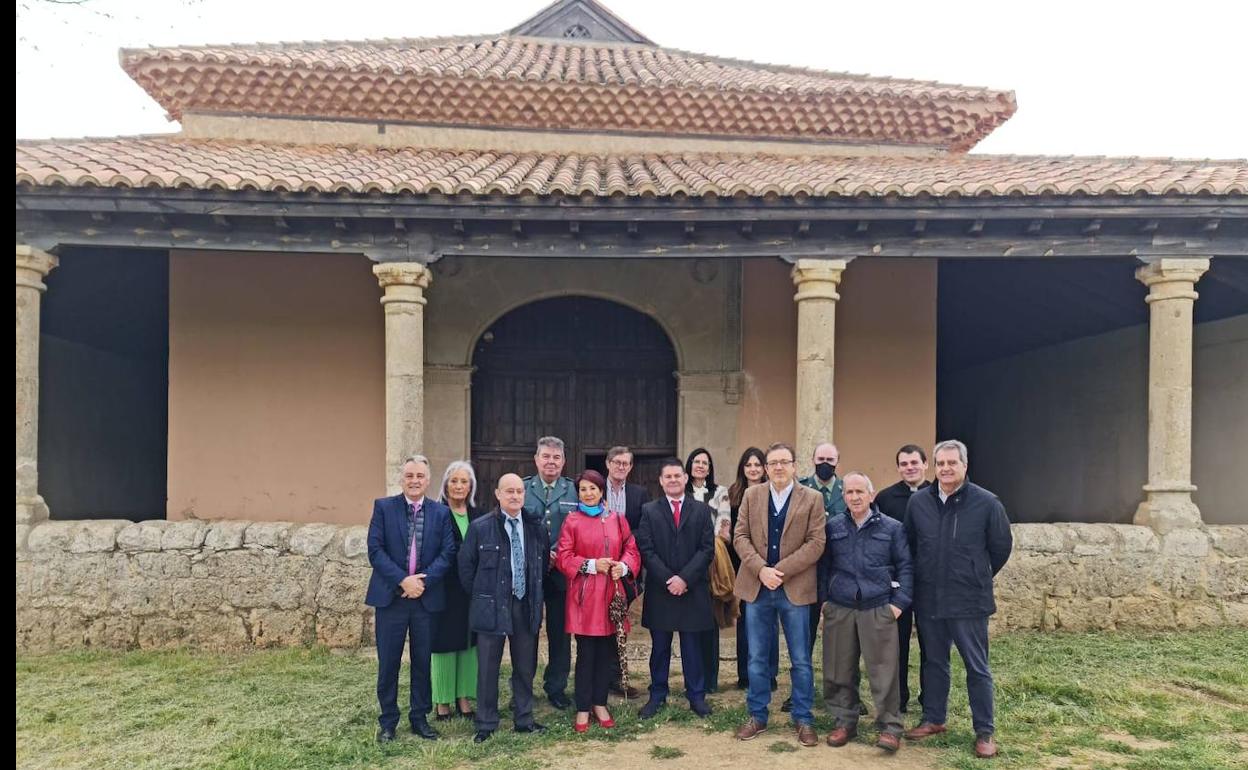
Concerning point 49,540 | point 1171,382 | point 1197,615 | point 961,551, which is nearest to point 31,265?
point 49,540

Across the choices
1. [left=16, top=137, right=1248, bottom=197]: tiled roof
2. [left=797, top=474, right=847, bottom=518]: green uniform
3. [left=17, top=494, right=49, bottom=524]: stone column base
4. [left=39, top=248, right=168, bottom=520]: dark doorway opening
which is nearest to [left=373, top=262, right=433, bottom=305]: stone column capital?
[left=16, top=137, right=1248, bottom=197]: tiled roof

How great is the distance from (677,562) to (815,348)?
3.25 m

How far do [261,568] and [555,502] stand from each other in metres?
2.80

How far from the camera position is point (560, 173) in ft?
26.8

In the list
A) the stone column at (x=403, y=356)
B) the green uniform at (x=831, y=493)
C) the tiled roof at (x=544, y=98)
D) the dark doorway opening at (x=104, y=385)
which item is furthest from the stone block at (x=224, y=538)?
the tiled roof at (x=544, y=98)

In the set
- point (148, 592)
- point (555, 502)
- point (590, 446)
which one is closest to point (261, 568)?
point (148, 592)

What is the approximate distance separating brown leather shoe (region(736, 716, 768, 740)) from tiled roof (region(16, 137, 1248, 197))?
428 centimetres

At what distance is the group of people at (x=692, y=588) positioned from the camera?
458 centimetres

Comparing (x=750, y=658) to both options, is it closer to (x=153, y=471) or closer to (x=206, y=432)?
(x=206, y=432)

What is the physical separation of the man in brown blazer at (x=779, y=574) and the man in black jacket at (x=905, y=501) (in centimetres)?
54

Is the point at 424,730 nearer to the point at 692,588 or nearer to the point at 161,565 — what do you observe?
the point at 692,588

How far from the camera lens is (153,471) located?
563 inches

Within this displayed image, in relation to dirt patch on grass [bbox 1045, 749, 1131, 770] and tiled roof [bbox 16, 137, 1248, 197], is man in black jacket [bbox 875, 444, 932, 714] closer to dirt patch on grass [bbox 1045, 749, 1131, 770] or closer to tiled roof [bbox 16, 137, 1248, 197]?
dirt patch on grass [bbox 1045, 749, 1131, 770]

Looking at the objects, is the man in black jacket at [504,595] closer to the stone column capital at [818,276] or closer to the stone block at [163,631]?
the stone block at [163,631]
